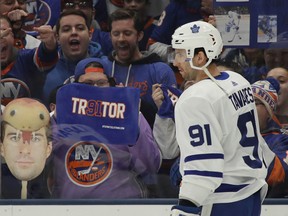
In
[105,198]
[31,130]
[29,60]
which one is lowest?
[105,198]

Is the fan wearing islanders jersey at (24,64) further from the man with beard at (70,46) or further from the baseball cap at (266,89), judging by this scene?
the baseball cap at (266,89)

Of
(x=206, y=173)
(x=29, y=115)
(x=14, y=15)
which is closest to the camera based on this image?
(x=206, y=173)

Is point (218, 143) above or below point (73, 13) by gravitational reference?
below

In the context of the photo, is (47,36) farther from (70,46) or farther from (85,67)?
(85,67)

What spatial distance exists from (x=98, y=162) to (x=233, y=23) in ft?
3.25

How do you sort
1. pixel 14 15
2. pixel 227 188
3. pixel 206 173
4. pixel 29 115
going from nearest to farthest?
pixel 206 173 → pixel 227 188 → pixel 14 15 → pixel 29 115

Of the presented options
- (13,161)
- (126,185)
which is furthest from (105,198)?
(13,161)

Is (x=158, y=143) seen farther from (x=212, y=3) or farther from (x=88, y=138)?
(x=212, y=3)

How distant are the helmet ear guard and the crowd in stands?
53.2 inches

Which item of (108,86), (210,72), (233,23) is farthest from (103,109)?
(210,72)

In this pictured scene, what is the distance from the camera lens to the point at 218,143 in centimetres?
379

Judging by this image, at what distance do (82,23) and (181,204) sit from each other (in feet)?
6.10

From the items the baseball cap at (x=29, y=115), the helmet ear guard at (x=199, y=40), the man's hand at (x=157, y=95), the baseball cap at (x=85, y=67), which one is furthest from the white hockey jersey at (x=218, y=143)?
the baseball cap at (x=29, y=115)

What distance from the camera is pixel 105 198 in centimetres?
545
